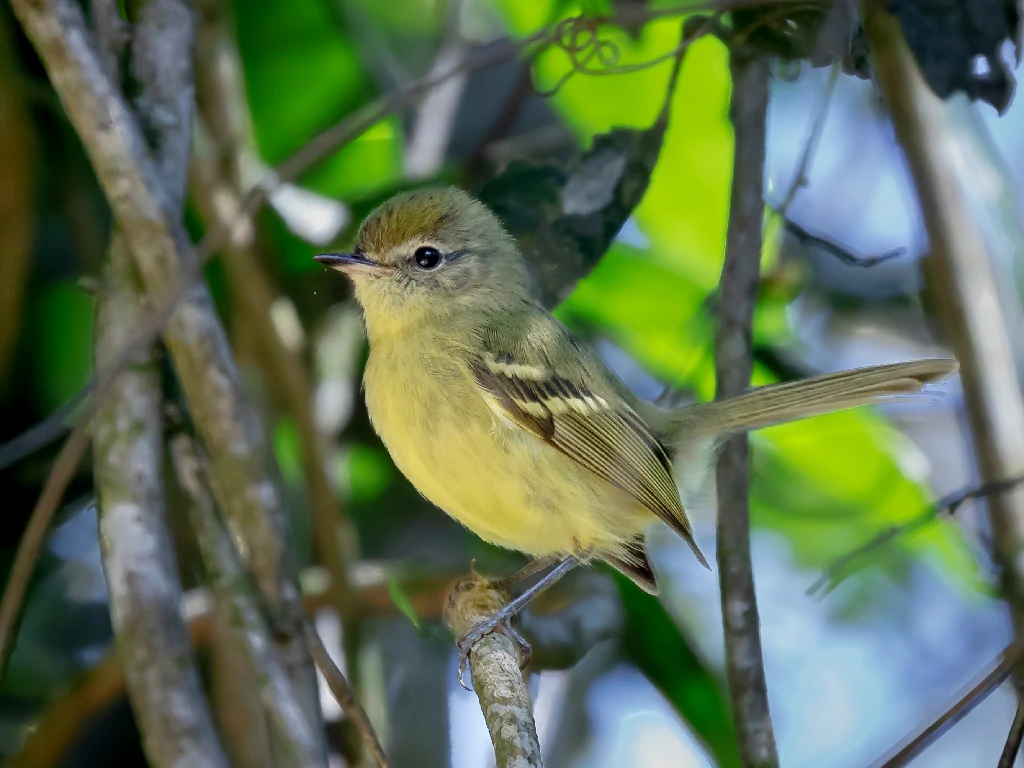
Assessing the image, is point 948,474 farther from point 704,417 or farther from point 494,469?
point 494,469

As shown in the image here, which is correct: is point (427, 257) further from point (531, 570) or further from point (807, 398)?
point (807, 398)

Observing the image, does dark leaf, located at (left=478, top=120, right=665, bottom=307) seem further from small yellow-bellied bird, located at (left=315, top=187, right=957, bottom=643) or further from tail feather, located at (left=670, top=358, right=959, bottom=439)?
tail feather, located at (left=670, top=358, right=959, bottom=439)

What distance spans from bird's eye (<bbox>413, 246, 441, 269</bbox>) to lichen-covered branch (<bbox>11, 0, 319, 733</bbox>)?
70cm

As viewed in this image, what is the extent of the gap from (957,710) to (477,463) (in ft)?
3.68

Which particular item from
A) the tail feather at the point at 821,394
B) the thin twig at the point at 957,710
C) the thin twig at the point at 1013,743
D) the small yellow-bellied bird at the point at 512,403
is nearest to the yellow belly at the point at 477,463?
the small yellow-bellied bird at the point at 512,403

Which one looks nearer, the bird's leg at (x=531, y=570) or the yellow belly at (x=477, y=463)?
the yellow belly at (x=477, y=463)

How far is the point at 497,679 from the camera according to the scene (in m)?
2.20

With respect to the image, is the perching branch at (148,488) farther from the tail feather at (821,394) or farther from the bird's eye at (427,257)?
the tail feather at (821,394)

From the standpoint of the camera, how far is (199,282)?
2.51m

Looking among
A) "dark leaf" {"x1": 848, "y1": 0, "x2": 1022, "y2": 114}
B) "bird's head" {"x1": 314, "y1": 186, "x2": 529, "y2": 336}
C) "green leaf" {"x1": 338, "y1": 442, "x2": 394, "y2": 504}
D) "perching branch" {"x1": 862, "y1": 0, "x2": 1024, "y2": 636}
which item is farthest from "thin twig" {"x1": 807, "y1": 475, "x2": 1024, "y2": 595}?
"green leaf" {"x1": 338, "y1": 442, "x2": 394, "y2": 504}

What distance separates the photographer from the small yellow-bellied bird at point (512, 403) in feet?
8.68

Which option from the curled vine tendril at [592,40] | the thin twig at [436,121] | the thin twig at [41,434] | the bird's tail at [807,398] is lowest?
the bird's tail at [807,398]

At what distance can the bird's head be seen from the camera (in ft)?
9.86

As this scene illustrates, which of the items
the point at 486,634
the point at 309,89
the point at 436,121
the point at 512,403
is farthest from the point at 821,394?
the point at 309,89
